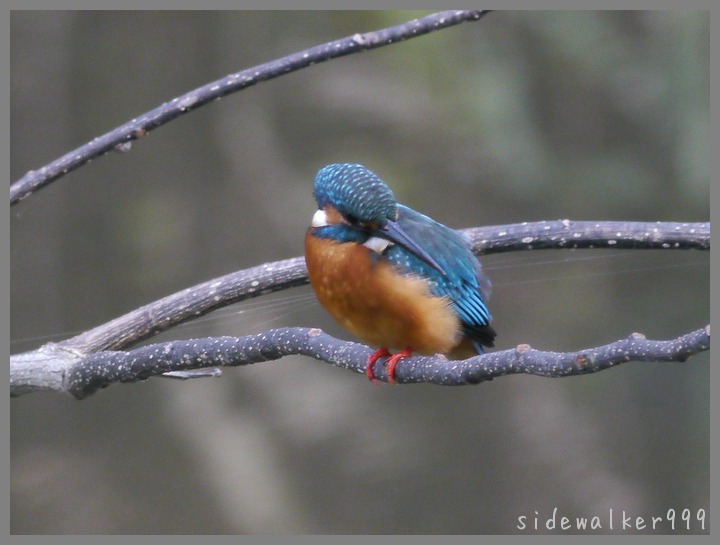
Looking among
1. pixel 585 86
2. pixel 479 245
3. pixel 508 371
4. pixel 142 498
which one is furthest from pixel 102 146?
pixel 142 498

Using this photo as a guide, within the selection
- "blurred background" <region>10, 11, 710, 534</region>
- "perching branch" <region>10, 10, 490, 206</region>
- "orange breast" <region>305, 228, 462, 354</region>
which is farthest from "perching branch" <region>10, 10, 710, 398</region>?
"blurred background" <region>10, 11, 710, 534</region>

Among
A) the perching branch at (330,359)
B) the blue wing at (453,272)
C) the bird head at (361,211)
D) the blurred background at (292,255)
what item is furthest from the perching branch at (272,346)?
the blurred background at (292,255)

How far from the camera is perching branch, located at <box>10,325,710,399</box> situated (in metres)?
1.10

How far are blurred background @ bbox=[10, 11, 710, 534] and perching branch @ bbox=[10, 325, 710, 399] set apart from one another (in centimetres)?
215

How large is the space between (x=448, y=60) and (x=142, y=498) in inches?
104

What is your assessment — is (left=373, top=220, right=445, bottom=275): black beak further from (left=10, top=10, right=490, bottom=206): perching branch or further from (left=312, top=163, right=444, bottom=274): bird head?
A: (left=10, top=10, right=490, bottom=206): perching branch

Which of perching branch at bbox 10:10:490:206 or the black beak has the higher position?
perching branch at bbox 10:10:490:206

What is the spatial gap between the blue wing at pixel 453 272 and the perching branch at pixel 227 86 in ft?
1.29

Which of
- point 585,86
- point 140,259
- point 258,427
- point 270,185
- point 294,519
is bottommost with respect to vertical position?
point 294,519

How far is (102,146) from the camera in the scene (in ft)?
6.88

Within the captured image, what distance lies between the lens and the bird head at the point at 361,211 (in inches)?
73.9

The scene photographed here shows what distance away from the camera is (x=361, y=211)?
188 centimetres

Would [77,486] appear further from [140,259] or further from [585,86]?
[585,86]

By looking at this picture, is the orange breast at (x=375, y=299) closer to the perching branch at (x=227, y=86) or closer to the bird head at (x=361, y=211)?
the bird head at (x=361, y=211)
